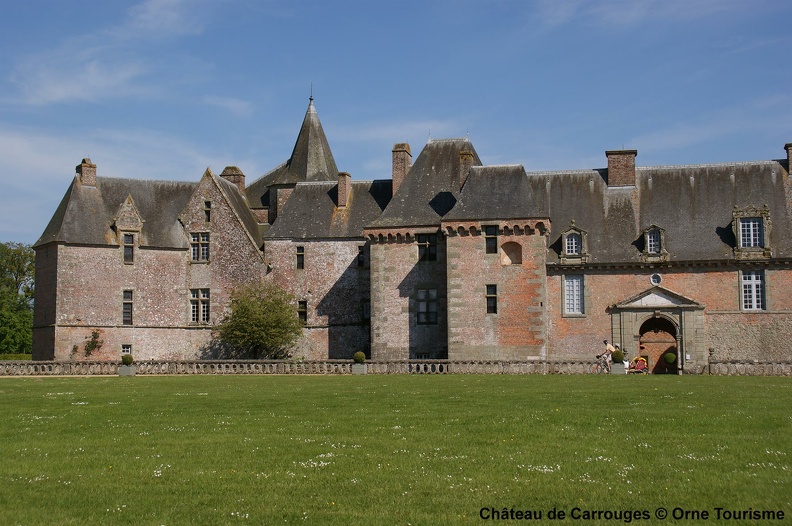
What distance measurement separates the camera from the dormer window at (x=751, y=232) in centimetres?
3725

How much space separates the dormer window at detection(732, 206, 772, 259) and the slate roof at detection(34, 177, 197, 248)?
79.1 ft

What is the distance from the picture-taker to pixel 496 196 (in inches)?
1538

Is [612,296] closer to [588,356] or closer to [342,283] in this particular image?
[588,356]

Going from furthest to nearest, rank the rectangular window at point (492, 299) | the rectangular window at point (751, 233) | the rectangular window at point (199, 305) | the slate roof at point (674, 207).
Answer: the rectangular window at point (199, 305)
the slate roof at point (674, 207)
the rectangular window at point (492, 299)
the rectangular window at point (751, 233)

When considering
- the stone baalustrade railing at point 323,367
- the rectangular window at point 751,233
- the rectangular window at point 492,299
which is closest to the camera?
the stone baalustrade railing at point 323,367

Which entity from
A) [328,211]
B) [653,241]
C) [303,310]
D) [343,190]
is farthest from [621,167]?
[303,310]

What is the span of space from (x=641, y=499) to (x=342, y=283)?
34171 millimetres

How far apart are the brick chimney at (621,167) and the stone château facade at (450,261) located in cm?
7

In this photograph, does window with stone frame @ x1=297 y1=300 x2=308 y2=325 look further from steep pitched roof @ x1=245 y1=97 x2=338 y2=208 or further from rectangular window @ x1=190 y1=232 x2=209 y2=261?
steep pitched roof @ x1=245 y1=97 x2=338 y2=208

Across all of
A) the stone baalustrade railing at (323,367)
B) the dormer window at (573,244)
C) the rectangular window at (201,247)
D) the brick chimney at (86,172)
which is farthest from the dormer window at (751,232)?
the brick chimney at (86,172)

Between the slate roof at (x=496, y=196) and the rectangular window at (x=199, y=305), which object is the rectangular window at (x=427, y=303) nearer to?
the slate roof at (x=496, y=196)

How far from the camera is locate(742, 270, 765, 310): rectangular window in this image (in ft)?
123

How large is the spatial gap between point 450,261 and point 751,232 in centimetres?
1181

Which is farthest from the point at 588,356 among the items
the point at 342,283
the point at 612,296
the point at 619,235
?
the point at 342,283
